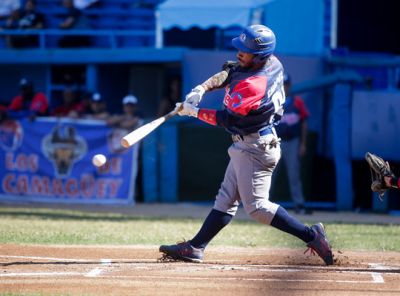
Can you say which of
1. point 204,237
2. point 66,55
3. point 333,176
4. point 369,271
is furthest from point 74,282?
point 66,55

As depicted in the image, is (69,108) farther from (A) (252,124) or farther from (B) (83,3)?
(A) (252,124)

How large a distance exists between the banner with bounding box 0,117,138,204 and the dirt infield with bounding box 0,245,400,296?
5.47m

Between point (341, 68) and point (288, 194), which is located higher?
point (341, 68)

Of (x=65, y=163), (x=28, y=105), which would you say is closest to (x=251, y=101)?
(x=65, y=163)

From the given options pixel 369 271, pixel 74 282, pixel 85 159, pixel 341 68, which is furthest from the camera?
pixel 341 68

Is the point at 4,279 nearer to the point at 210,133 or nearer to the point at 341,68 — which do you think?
the point at 210,133

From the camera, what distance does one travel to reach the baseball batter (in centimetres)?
696

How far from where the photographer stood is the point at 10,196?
46.6 feet

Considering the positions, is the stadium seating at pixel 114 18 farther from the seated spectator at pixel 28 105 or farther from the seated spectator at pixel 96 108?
the seated spectator at pixel 96 108

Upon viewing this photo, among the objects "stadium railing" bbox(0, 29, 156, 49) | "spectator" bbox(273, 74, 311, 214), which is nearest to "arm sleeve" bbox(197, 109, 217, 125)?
"spectator" bbox(273, 74, 311, 214)

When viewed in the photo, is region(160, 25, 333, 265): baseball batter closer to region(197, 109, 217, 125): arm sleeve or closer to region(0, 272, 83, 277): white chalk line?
region(197, 109, 217, 125): arm sleeve

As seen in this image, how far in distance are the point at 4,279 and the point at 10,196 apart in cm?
767

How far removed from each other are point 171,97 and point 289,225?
818cm

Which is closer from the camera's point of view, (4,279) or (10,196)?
(4,279)
